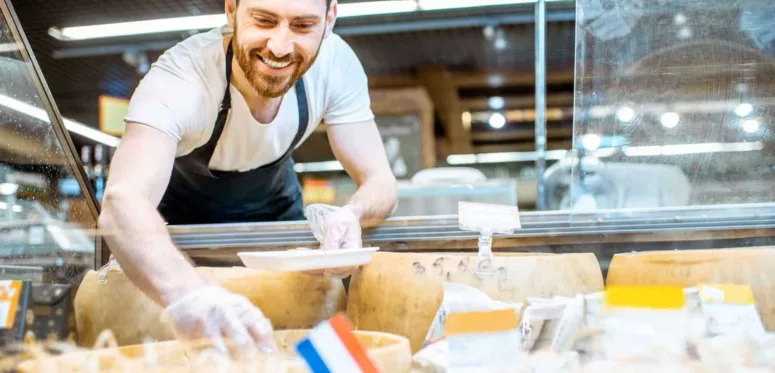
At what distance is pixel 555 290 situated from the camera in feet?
2.74

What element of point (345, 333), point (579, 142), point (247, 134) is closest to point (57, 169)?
point (247, 134)

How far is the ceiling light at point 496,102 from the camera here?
5.34m

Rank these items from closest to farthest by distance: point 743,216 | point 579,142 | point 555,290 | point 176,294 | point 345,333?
point 345,333 < point 176,294 < point 555,290 < point 743,216 < point 579,142

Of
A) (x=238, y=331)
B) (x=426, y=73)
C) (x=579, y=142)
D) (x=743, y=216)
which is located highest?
(x=426, y=73)

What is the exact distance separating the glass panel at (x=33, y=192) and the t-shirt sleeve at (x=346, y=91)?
1.42ft

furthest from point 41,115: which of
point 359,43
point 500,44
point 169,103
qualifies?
point 500,44

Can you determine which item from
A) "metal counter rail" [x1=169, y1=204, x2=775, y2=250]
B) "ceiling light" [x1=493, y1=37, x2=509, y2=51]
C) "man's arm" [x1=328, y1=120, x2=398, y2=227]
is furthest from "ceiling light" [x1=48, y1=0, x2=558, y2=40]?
"ceiling light" [x1=493, y1=37, x2=509, y2=51]

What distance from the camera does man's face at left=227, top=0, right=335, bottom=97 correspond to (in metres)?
0.94

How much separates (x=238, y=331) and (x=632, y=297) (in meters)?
0.36

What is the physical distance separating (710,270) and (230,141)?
71cm

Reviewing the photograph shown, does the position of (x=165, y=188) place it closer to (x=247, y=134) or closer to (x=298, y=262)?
(x=247, y=134)

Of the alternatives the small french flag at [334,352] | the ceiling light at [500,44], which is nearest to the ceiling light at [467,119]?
the ceiling light at [500,44]

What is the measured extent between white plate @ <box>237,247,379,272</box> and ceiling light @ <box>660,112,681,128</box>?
0.49m

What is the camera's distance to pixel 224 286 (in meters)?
0.79
